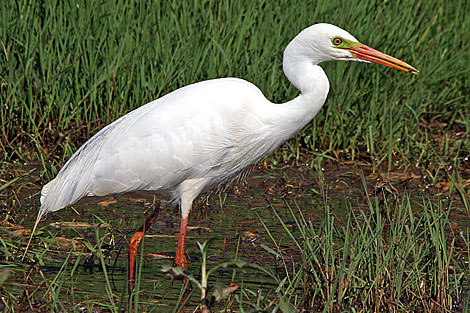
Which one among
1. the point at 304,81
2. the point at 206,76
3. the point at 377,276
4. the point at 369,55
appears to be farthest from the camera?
the point at 206,76

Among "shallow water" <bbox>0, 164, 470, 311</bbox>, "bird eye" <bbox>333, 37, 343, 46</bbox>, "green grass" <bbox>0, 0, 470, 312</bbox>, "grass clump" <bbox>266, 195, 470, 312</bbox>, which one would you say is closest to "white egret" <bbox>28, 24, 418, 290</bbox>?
"bird eye" <bbox>333, 37, 343, 46</bbox>

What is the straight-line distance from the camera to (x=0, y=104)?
602cm

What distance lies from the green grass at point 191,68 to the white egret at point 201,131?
3.57 ft

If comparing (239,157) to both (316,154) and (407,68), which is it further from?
(316,154)

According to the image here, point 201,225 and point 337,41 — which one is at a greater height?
point 337,41

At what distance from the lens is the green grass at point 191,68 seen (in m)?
6.13

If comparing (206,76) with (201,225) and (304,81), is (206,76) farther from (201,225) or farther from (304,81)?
(304,81)

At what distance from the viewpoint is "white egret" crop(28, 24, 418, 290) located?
Result: 15.0ft

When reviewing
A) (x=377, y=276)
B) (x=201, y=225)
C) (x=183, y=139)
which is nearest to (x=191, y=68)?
(x=201, y=225)

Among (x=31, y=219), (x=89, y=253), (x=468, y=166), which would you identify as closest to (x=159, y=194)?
(x=89, y=253)

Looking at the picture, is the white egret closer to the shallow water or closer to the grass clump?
the shallow water

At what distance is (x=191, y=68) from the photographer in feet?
20.7

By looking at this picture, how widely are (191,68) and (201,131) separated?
5.88 feet

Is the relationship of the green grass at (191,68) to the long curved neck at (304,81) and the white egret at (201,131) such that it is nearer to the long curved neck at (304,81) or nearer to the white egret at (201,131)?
the white egret at (201,131)
